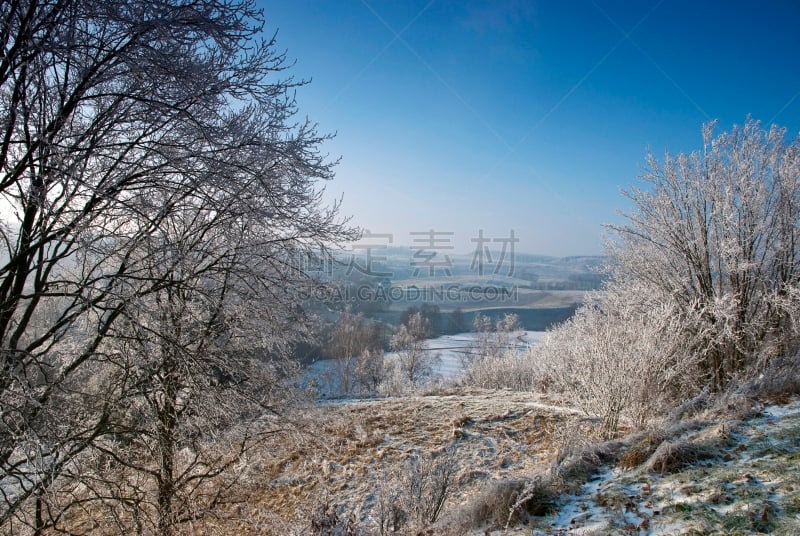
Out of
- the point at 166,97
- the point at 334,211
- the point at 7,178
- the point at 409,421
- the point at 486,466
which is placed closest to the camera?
the point at 7,178

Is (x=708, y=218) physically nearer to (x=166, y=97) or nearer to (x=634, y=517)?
(x=634, y=517)

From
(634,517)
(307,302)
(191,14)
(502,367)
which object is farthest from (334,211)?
(502,367)

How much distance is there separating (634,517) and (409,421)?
23.3 feet

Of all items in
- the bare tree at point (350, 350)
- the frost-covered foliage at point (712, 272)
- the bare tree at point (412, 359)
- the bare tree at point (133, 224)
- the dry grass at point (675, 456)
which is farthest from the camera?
the bare tree at point (412, 359)

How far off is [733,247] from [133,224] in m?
10.2

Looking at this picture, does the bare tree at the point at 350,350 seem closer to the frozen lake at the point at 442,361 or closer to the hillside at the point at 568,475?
the frozen lake at the point at 442,361

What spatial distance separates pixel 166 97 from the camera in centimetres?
364

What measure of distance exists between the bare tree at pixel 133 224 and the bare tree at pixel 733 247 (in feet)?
26.4

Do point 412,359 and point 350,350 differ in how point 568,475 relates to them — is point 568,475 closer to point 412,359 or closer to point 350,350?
point 412,359

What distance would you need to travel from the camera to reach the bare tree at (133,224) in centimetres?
316

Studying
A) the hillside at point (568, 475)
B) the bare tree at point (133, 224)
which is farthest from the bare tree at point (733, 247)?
the bare tree at point (133, 224)

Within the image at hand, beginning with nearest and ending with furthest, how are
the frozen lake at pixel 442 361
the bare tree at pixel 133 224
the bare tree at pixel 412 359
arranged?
the bare tree at pixel 133 224 < the frozen lake at pixel 442 361 < the bare tree at pixel 412 359

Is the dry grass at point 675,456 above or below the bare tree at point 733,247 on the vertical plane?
below

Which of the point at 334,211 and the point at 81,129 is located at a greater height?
the point at 81,129
